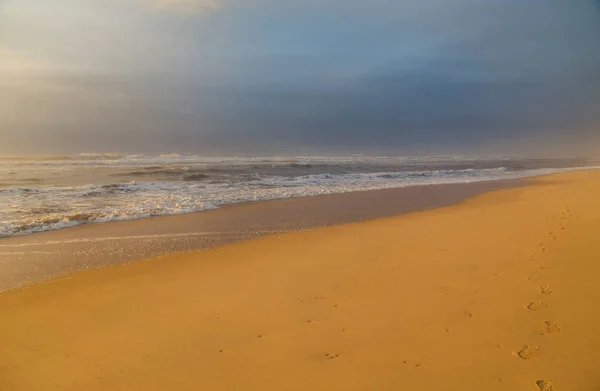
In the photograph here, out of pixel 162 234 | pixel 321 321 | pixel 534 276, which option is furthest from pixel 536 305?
pixel 162 234

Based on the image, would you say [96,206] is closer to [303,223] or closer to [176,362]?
[303,223]

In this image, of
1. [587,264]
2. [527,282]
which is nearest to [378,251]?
[527,282]

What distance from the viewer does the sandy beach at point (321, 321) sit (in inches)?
117

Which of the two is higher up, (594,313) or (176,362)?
(594,313)

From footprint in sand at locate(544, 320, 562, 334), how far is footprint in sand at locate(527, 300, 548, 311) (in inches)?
11.6

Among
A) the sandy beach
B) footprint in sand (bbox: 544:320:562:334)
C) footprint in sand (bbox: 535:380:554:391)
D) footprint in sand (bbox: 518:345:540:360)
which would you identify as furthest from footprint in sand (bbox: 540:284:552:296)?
footprint in sand (bbox: 535:380:554:391)

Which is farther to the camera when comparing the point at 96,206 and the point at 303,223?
the point at 96,206

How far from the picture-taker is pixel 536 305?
4.06 meters

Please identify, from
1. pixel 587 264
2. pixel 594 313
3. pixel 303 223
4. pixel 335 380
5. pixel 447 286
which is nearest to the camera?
pixel 335 380

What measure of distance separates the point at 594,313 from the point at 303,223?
6748 millimetres

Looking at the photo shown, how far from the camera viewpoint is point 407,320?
12.6 ft

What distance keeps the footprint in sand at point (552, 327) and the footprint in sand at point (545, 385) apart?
0.89 meters

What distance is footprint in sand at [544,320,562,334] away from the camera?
11.5 ft

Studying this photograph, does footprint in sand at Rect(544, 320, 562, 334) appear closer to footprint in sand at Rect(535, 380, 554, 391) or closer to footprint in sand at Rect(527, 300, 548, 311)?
footprint in sand at Rect(527, 300, 548, 311)
